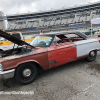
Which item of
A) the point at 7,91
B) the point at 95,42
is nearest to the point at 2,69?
the point at 7,91

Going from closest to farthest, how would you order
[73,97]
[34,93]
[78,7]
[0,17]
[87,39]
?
[73,97] < [34,93] < [87,39] < [0,17] < [78,7]

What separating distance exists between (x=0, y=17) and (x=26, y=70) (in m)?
56.0

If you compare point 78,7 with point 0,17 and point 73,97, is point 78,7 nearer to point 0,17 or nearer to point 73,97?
point 0,17

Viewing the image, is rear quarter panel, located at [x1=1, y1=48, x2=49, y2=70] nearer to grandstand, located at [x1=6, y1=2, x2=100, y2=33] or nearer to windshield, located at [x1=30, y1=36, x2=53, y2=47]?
windshield, located at [x1=30, y1=36, x2=53, y2=47]

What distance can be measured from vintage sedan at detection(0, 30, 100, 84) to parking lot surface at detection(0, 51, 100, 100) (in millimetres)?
321

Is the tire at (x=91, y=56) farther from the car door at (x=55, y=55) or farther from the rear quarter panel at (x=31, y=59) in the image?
the rear quarter panel at (x=31, y=59)

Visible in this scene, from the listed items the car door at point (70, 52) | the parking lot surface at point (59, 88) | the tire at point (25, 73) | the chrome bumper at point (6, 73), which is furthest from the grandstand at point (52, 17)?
the chrome bumper at point (6, 73)

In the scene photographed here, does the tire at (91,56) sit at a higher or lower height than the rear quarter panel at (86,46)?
lower

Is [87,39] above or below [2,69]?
above

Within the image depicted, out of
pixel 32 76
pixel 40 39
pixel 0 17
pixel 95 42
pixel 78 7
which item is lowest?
pixel 32 76

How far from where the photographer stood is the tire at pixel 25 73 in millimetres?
2941

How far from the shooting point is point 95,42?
4590 mm

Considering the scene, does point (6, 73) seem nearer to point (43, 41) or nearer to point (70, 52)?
point (43, 41)

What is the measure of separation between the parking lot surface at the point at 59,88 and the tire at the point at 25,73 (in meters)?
0.16
